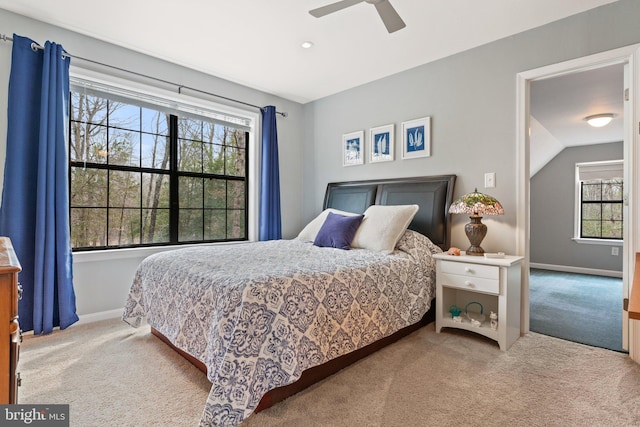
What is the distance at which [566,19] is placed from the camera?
8.14ft

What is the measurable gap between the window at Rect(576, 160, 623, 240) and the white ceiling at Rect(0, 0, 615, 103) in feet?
13.0

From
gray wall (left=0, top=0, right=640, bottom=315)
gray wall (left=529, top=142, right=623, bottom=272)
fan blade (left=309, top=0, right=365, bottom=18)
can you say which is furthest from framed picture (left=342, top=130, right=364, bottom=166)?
gray wall (left=529, top=142, right=623, bottom=272)

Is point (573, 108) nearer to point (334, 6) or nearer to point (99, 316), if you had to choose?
point (334, 6)

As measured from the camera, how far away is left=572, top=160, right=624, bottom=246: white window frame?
5113mm

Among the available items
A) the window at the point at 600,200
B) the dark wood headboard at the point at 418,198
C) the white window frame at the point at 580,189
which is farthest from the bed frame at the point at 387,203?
the window at the point at 600,200

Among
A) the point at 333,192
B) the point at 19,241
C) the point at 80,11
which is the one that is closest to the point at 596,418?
the point at 333,192

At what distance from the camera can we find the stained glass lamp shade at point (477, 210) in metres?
2.51

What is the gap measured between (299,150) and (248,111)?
2.82ft

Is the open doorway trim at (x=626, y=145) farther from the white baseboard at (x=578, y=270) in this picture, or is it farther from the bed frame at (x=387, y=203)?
the white baseboard at (x=578, y=270)

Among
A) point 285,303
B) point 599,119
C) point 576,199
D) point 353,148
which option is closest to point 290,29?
point 353,148

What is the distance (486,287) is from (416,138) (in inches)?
63.5

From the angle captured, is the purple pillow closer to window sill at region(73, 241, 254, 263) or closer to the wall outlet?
the wall outlet

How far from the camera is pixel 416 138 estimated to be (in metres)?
3.33

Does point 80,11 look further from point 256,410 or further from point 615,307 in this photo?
point 615,307
